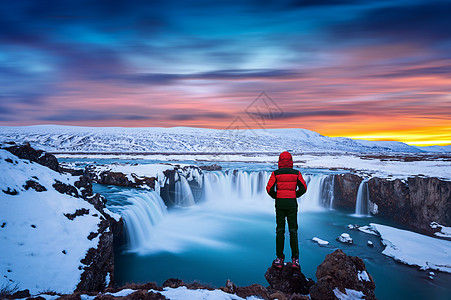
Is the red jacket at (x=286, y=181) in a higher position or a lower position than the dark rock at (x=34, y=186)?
higher

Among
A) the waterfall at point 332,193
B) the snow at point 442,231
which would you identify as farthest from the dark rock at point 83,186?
the waterfall at point 332,193

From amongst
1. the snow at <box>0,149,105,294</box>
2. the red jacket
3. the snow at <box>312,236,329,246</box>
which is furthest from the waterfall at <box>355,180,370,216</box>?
the snow at <box>0,149,105,294</box>

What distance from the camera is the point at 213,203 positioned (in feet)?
97.4

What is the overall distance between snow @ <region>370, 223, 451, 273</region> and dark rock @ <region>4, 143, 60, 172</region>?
19722 millimetres

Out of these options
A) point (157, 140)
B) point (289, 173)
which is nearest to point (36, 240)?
point (289, 173)

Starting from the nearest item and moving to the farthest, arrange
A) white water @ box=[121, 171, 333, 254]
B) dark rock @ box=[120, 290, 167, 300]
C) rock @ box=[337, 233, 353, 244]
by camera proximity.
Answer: dark rock @ box=[120, 290, 167, 300] → white water @ box=[121, 171, 333, 254] → rock @ box=[337, 233, 353, 244]

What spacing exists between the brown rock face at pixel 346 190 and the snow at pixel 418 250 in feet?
25.5

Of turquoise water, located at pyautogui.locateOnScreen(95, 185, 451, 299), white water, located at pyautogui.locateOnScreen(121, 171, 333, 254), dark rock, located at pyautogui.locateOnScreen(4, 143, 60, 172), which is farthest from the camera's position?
white water, located at pyautogui.locateOnScreen(121, 171, 333, 254)

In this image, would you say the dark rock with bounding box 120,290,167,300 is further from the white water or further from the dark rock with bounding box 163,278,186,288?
the white water

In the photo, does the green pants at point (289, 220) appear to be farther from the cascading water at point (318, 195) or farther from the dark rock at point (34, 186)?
the cascading water at point (318, 195)

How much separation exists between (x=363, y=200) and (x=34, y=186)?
25.9m

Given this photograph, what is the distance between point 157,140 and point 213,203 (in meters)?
158

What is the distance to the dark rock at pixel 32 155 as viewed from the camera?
11023 millimetres

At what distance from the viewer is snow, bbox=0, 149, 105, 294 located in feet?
20.9
